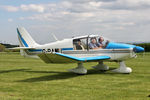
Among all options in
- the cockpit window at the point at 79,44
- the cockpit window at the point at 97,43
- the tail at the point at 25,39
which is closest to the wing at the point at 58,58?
the cockpit window at the point at 97,43

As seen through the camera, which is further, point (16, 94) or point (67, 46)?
point (67, 46)

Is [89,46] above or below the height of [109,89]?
above

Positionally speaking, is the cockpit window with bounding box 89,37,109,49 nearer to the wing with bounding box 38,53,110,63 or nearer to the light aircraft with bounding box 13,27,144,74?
the light aircraft with bounding box 13,27,144,74

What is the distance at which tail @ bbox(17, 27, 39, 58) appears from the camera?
42.8 feet

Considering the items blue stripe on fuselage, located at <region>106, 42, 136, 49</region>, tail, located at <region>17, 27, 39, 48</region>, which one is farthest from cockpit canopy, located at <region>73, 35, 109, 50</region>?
tail, located at <region>17, 27, 39, 48</region>

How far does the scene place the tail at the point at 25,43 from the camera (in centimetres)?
1304

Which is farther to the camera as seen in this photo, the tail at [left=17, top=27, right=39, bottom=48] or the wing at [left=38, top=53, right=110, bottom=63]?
the tail at [left=17, top=27, right=39, bottom=48]

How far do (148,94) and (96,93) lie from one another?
59.6 inches

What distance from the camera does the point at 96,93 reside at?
6.32m

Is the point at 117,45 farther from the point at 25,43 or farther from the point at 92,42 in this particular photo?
the point at 25,43

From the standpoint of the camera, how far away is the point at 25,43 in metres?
13.5

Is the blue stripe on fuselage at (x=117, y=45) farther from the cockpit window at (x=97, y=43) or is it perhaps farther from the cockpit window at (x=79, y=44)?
the cockpit window at (x=79, y=44)

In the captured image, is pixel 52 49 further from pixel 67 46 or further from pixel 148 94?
pixel 148 94

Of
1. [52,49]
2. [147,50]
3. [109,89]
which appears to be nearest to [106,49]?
[52,49]
